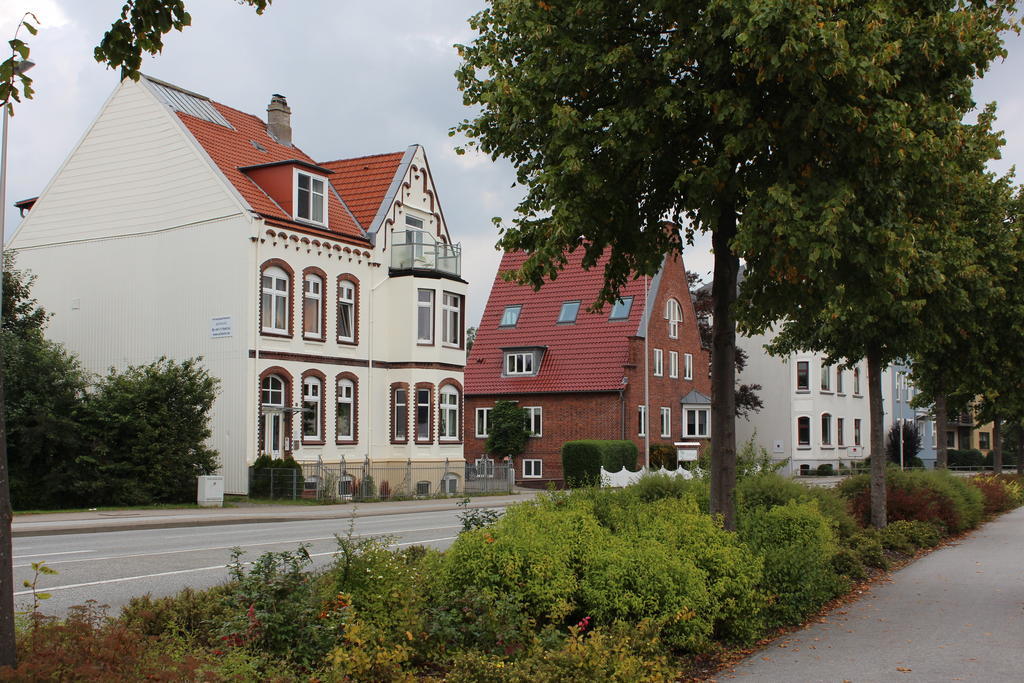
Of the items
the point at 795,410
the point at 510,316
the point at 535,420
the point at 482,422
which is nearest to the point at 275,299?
the point at 535,420

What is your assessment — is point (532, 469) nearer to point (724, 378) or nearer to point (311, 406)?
point (311, 406)

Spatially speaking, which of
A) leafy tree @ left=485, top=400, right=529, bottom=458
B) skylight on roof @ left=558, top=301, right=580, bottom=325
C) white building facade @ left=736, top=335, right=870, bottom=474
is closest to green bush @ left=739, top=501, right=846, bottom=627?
leafy tree @ left=485, top=400, right=529, bottom=458

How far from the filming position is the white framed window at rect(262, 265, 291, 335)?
30.7 m

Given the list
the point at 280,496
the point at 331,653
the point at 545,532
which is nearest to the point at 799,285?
the point at 545,532

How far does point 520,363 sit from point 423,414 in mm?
14397

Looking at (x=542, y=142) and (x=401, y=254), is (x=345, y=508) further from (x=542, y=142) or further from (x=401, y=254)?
(x=542, y=142)

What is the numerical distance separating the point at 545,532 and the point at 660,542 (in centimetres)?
101

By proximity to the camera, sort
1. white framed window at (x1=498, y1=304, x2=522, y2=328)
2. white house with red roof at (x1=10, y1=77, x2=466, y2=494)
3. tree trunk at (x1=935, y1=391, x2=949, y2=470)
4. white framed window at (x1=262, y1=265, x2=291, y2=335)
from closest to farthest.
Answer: tree trunk at (x1=935, y1=391, x2=949, y2=470) → white house with red roof at (x1=10, y1=77, x2=466, y2=494) → white framed window at (x1=262, y1=265, x2=291, y2=335) → white framed window at (x1=498, y1=304, x2=522, y2=328)

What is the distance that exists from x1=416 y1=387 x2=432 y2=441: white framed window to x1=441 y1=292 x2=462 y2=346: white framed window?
6.45 feet

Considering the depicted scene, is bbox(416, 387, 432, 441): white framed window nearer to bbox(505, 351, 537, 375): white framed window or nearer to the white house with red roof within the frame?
the white house with red roof

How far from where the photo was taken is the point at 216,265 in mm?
30672

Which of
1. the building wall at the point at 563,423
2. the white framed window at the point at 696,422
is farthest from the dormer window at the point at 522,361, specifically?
the white framed window at the point at 696,422

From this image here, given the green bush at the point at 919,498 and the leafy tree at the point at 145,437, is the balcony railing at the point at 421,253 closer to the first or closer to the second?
the leafy tree at the point at 145,437

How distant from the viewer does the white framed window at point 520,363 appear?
4902 centimetres
